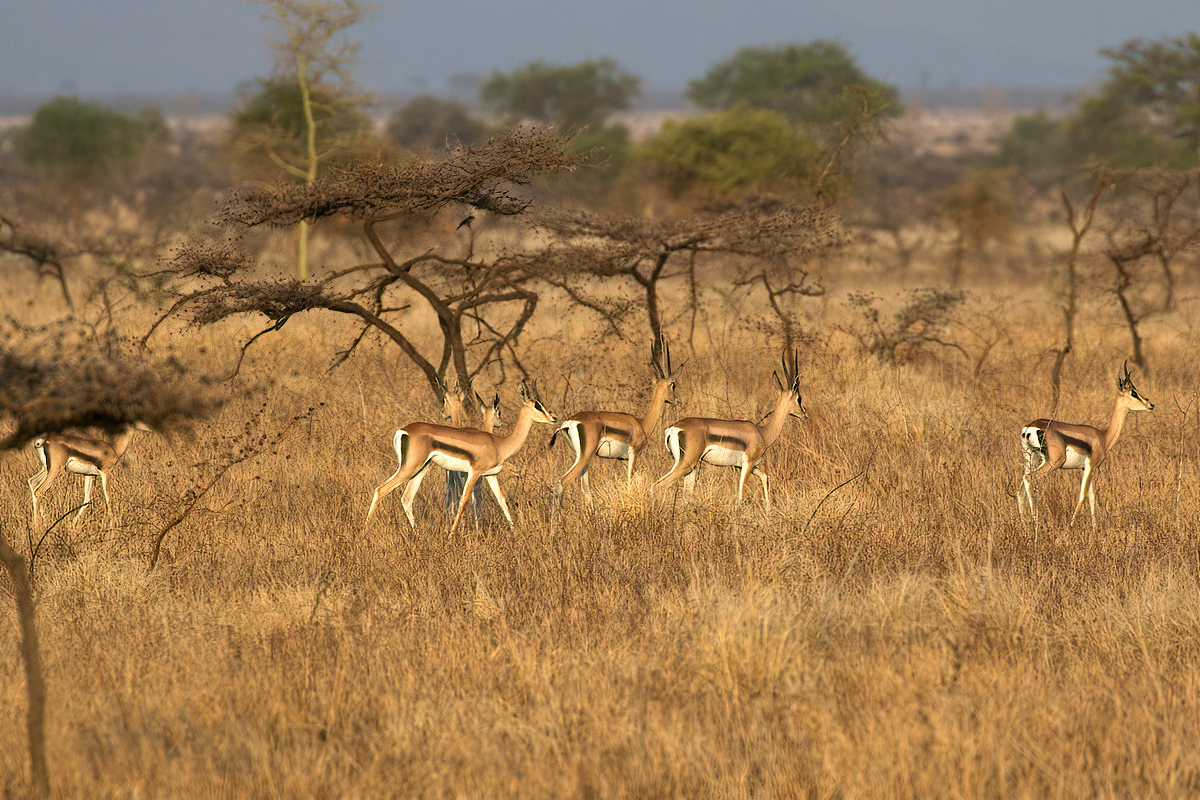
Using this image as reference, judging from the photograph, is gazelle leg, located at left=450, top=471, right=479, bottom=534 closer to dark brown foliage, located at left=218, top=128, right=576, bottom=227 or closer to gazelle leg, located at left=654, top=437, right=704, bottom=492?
gazelle leg, located at left=654, top=437, right=704, bottom=492

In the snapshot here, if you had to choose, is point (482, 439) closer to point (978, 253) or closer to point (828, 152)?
point (828, 152)

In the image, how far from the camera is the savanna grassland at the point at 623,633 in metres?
3.68

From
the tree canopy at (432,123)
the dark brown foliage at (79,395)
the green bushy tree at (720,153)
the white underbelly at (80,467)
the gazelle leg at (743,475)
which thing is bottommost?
the gazelle leg at (743,475)

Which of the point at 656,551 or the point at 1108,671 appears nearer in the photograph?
the point at 1108,671

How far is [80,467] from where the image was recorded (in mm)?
6660

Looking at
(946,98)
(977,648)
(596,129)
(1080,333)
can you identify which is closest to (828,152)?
(1080,333)

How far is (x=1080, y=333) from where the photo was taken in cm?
1501

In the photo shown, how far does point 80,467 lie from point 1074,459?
612 centimetres

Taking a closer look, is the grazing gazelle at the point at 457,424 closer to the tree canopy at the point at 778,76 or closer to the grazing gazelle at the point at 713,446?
the grazing gazelle at the point at 713,446

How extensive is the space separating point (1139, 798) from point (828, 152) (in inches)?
484

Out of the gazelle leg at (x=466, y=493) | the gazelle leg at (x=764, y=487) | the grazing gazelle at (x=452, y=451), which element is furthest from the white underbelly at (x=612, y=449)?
the gazelle leg at (x=466, y=493)

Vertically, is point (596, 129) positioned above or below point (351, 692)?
above

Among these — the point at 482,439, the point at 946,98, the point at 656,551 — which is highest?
the point at 946,98

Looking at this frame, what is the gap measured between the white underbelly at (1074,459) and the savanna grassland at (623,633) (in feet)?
1.21
